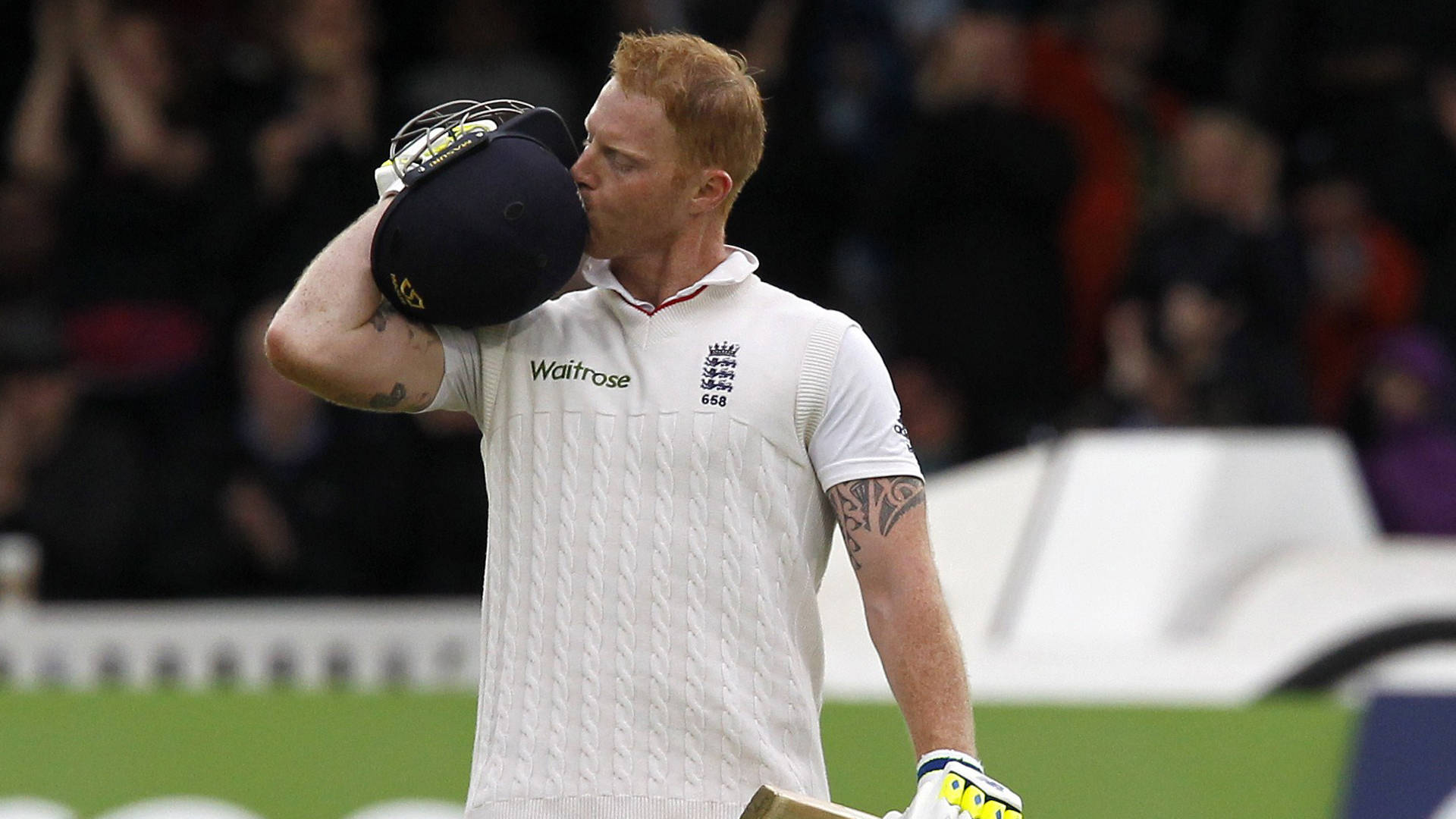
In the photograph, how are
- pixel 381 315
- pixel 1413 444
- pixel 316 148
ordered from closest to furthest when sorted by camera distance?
pixel 381 315
pixel 1413 444
pixel 316 148

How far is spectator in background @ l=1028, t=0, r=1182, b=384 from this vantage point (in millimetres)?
8898

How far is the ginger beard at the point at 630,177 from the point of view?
3.45 meters

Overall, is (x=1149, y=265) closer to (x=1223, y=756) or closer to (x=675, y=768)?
(x=1223, y=756)

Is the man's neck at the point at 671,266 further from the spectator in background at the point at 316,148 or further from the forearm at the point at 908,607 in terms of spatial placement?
the spectator in background at the point at 316,148

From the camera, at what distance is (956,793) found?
3184 millimetres

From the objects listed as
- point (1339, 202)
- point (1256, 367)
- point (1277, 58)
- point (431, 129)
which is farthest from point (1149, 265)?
point (431, 129)

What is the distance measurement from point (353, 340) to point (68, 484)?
5.44 metres

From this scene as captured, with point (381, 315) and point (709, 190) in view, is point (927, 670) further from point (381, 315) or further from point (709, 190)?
point (381, 315)

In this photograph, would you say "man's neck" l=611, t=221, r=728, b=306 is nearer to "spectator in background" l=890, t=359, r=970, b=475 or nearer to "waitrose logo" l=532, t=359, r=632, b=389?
"waitrose logo" l=532, t=359, r=632, b=389

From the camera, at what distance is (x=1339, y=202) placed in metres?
9.12

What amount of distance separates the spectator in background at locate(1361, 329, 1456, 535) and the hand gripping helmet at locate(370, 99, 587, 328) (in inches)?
225

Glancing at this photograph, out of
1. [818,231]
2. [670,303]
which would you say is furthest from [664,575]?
[818,231]

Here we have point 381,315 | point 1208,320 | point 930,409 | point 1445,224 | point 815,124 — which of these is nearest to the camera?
point 381,315

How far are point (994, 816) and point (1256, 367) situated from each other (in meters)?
5.36
